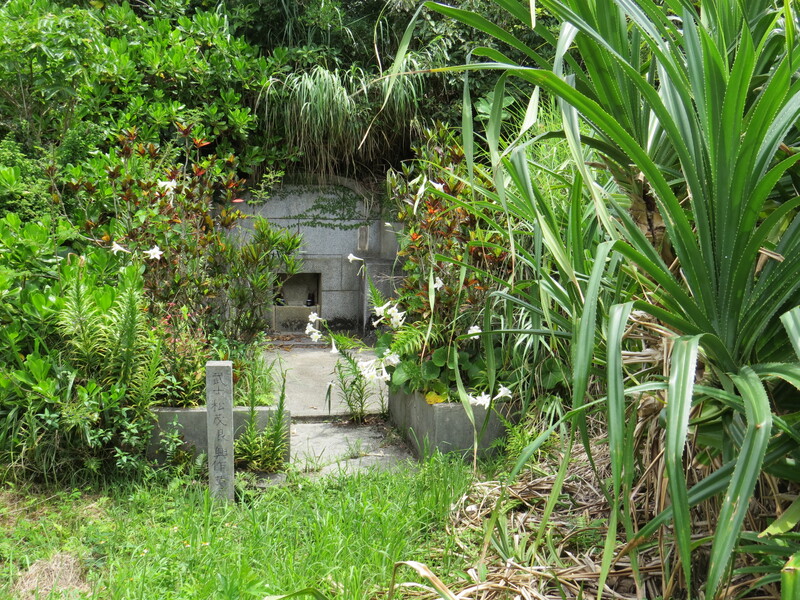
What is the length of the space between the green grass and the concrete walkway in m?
0.43

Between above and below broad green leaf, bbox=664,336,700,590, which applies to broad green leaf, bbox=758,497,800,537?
below

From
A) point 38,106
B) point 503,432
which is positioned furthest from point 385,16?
point 503,432

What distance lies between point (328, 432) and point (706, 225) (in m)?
3.02

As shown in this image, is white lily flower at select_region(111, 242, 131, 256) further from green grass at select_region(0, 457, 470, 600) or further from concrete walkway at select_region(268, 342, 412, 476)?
green grass at select_region(0, 457, 470, 600)

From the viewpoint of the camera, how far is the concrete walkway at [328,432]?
357cm

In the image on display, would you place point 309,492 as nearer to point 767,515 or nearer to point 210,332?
point 210,332

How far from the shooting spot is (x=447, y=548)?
212cm

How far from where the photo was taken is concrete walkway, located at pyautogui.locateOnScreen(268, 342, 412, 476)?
11.7 feet

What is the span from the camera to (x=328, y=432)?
4.12 m

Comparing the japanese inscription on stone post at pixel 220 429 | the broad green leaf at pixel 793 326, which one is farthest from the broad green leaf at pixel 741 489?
the japanese inscription on stone post at pixel 220 429

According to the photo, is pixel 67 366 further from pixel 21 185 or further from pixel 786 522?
pixel 786 522

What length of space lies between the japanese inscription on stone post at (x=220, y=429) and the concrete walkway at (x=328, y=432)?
0.47 meters

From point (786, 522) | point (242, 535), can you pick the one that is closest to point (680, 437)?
point (786, 522)

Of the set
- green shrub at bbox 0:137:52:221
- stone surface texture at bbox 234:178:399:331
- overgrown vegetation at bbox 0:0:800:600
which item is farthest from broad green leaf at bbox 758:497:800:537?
stone surface texture at bbox 234:178:399:331
